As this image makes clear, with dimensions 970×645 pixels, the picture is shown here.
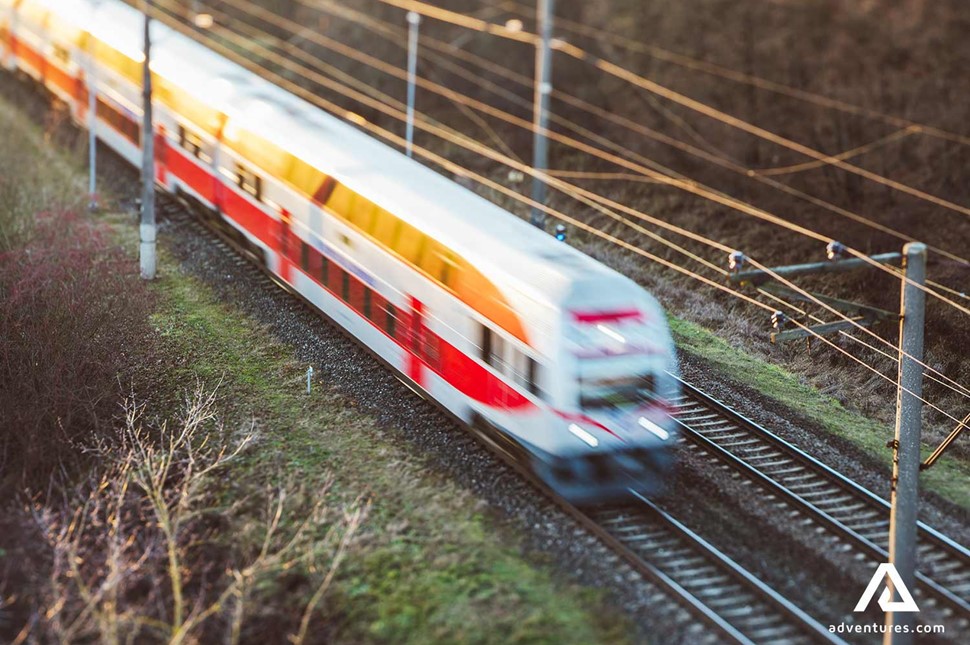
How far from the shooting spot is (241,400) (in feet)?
67.6

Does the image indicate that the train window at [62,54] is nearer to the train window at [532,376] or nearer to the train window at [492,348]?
the train window at [492,348]

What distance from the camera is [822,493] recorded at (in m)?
17.8

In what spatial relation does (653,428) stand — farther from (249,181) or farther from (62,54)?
(62,54)

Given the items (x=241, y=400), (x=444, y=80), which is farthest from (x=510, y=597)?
(x=444, y=80)

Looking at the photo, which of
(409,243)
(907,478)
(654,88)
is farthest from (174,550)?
(654,88)

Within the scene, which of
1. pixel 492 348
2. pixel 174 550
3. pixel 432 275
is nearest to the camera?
pixel 174 550

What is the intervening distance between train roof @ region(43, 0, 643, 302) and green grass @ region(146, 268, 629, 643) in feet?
10.3

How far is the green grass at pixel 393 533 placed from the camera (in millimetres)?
14531

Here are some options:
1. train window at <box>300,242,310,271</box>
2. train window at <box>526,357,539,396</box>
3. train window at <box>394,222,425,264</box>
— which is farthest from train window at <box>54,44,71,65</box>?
train window at <box>526,357,539,396</box>

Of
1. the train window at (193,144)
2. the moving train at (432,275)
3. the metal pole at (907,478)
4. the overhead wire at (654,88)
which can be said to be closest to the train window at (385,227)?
the moving train at (432,275)

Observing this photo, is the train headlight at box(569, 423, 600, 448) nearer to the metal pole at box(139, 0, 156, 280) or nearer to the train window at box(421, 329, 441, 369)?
the train window at box(421, 329, 441, 369)

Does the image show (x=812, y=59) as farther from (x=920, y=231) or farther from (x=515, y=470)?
(x=515, y=470)

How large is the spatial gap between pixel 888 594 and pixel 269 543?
7.62 meters

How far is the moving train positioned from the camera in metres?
16.1
